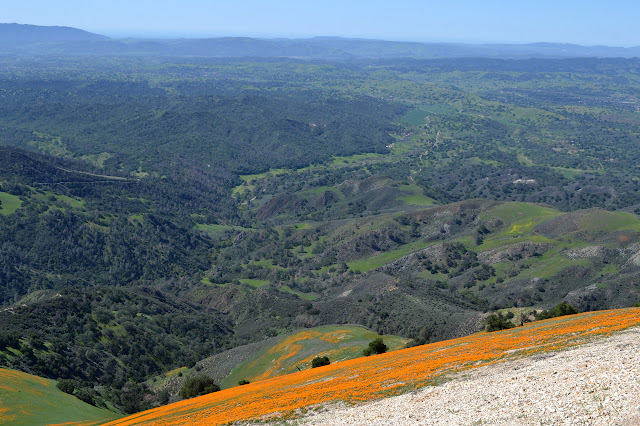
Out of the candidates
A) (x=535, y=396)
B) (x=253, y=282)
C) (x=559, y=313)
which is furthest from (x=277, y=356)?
(x=253, y=282)

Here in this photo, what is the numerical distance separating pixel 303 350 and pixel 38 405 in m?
30.1

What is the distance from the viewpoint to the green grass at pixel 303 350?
199 feet

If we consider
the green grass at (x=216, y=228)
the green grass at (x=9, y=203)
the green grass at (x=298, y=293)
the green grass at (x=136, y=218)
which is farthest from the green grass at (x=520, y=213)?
the green grass at (x=9, y=203)

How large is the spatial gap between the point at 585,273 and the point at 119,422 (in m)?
88.8

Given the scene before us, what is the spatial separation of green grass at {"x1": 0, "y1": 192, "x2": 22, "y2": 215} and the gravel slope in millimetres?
148104

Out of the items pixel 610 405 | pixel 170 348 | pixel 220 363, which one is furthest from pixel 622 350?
pixel 170 348

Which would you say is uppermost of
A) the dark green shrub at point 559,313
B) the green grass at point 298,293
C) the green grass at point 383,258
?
the dark green shrub at point 559,313

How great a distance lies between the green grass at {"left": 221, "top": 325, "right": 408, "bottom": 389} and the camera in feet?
199

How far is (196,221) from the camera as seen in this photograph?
646 ft

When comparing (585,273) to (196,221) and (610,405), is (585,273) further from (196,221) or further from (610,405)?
(196,221)

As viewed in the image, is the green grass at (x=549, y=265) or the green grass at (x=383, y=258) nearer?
the green grass at (x=549, y=265)

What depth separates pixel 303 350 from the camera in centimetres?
6675

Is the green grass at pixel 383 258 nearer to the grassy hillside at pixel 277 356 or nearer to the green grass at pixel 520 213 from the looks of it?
the green grass at pixel 520 213

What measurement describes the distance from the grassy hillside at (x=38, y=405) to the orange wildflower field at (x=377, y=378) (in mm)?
6230
